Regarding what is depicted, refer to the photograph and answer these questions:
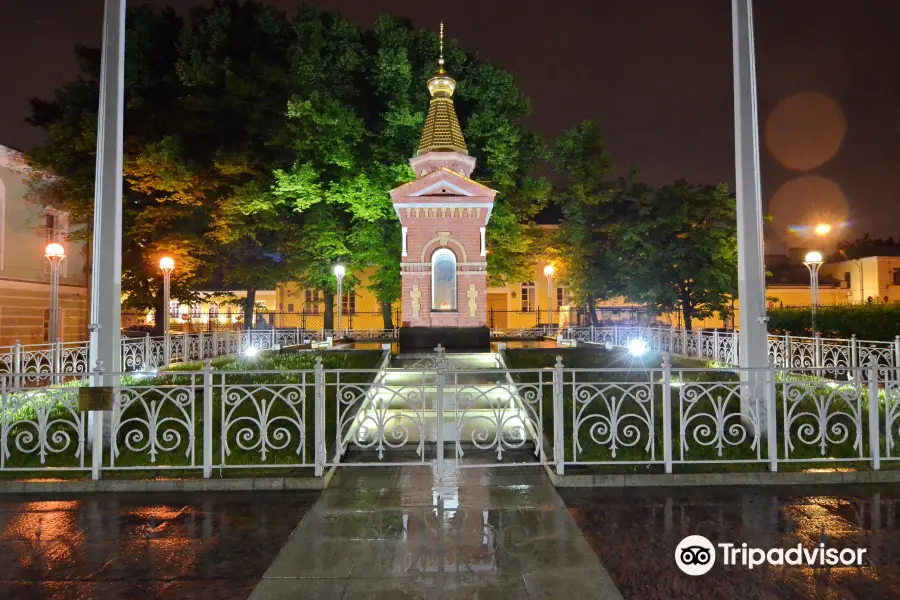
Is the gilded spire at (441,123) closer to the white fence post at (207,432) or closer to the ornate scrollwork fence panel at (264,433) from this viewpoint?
the ornate scrollwork fence panel at (264,433)

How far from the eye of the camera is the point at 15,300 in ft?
92.4

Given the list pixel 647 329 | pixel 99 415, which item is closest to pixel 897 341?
pixel 647 329

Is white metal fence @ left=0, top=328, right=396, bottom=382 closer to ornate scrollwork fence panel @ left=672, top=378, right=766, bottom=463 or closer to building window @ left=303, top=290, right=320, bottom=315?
ornate scrollwork fence panel @ left=672, top=378, right=766, bottom=463

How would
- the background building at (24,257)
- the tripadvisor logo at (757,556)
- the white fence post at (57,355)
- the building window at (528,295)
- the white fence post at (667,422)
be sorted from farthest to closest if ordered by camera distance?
the building window at (528,295), the background building at (24,257), the white fence post at (57,355), the white fence post at (667,422), the tripadvisor logo at (757,556)

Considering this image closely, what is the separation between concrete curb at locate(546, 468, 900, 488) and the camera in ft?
25.5

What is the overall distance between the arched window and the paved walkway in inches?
632

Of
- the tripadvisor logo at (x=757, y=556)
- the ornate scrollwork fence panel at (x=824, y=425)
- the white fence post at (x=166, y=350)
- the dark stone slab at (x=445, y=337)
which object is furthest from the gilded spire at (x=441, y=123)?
the tripadvisor logo at (x=757, y=556)

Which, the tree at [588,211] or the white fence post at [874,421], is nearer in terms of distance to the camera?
the white fence post at [874,421]

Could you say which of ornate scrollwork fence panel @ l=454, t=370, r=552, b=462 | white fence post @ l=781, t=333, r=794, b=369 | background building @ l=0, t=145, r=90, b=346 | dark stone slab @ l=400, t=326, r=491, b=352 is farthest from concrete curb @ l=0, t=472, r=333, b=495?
background building @ l=0, t=145, r=90, b=346

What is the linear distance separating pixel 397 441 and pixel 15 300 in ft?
84.0

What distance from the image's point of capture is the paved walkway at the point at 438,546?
496cm

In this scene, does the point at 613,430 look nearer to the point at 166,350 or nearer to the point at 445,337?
the point at 445,337

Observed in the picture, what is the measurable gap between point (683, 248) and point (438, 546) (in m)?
25.1

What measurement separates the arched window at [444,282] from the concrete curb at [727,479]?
16.2 metres
